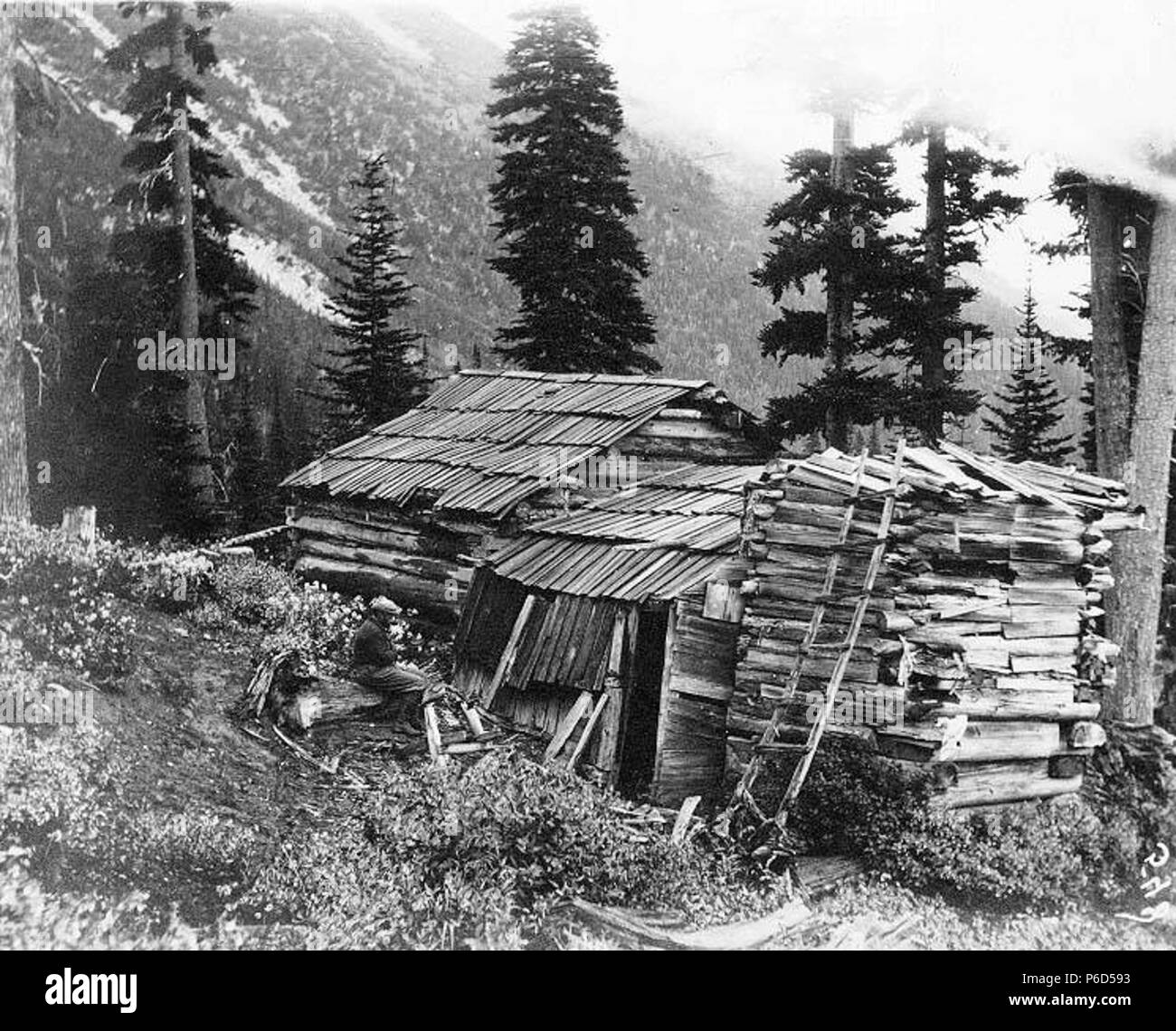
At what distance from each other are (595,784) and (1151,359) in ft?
28.1

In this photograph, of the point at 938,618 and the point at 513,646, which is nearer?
the point at 938,618

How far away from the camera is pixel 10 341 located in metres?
12.7

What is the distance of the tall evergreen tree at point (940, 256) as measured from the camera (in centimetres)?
1978

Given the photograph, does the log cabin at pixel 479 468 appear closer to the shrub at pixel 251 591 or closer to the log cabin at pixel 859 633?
the shrub at pixel 251 591

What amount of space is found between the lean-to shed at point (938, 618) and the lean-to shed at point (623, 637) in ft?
2.49

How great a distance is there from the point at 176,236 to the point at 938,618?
17.2 m

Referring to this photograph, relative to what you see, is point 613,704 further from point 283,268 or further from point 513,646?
point 283,268

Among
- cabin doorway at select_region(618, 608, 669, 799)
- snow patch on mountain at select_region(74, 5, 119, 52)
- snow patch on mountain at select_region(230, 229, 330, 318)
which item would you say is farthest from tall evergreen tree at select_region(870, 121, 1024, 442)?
snow patch on mountain at select_region(74, 5, 119, 52)

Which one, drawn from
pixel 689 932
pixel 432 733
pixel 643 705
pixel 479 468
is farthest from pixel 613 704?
pixel 479 468

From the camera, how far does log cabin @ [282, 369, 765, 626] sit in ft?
54.1

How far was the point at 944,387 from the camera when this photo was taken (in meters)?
19.8

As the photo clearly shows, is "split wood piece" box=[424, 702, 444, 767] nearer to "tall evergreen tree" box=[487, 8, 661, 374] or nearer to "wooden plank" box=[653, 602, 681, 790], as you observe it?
"wooden plank" box=[653, 602, 681, 790]

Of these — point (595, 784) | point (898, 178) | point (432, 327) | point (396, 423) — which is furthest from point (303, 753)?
point (432, 327)

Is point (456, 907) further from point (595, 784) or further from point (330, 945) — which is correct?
point (595, 784)
